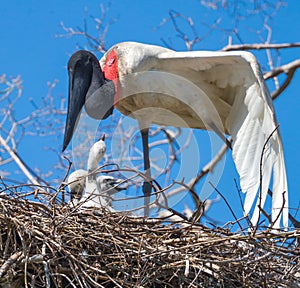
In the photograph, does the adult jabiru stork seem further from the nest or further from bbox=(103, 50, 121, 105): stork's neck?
the nest

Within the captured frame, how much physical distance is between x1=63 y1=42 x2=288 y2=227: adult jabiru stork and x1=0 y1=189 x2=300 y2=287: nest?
1476 millimetres

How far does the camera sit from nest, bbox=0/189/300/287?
4.93 meters

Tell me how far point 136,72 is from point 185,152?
241 cm

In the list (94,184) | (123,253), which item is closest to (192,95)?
(94,184)

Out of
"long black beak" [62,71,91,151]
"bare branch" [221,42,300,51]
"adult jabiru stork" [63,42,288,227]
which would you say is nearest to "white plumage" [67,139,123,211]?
"adult jabiru stork" [63,42,288,227]

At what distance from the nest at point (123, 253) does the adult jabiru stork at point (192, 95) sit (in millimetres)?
1476

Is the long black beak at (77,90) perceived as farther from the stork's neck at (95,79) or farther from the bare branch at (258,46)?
the bare branch at (258,46)

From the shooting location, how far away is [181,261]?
16.6ft

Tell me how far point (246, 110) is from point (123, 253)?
8.08 feet

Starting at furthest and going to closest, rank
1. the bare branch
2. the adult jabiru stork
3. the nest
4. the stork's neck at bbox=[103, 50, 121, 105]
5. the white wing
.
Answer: the bare branch
the stork's neck at bbox=[103, 50, 121, 105]
the adult jabiru stork
the white wing
the nest

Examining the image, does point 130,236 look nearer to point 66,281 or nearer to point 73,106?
point 66,281

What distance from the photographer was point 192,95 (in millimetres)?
7484

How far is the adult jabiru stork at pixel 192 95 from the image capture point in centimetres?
695

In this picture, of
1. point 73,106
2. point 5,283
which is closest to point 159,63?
point 73,106
